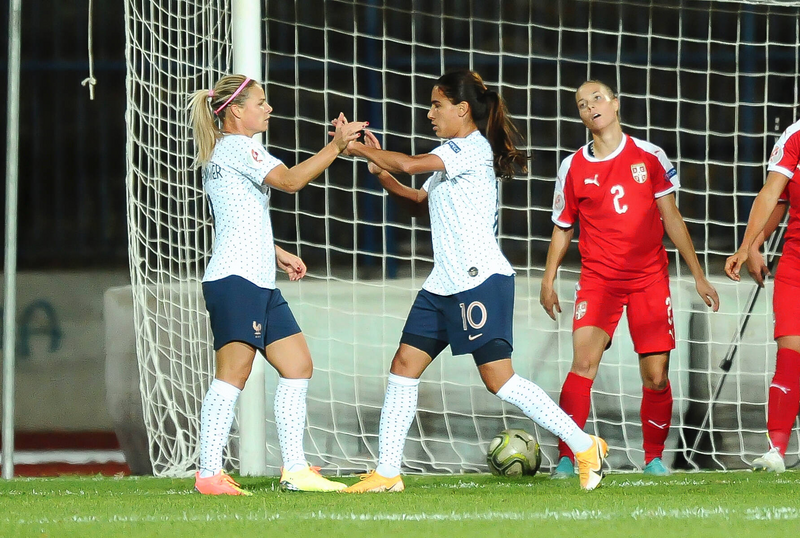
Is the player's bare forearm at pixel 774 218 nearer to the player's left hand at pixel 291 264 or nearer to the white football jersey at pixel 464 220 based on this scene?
the white football jersey at pixel 464 220

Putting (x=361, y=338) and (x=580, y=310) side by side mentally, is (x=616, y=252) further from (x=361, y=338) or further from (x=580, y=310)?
(x=361, y=338)

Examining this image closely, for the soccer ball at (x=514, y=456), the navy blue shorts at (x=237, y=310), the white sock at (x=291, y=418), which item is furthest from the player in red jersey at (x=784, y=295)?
A: the navy blue shorts at (x=237, y=310)

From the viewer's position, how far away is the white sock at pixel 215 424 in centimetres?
370

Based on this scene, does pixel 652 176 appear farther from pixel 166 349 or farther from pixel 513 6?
pixel 513 6

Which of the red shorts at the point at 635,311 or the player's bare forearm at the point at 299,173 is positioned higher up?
the player's bare forearm at the point at 299,173

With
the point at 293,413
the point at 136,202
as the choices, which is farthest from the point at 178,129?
the point at 293,413

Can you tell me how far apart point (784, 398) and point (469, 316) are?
1.51 m

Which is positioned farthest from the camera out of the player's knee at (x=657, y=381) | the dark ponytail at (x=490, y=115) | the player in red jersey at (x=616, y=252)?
the player's knee at (x=657, y=381)

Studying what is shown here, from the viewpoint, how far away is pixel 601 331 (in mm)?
4543

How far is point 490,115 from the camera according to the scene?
4051 mm

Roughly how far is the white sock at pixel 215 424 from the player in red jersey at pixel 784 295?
2.08 m

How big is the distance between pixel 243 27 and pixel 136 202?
136 centimetres

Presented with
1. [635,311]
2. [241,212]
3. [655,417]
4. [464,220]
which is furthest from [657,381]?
[241,212]

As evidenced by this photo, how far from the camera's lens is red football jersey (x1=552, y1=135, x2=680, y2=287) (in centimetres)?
457
